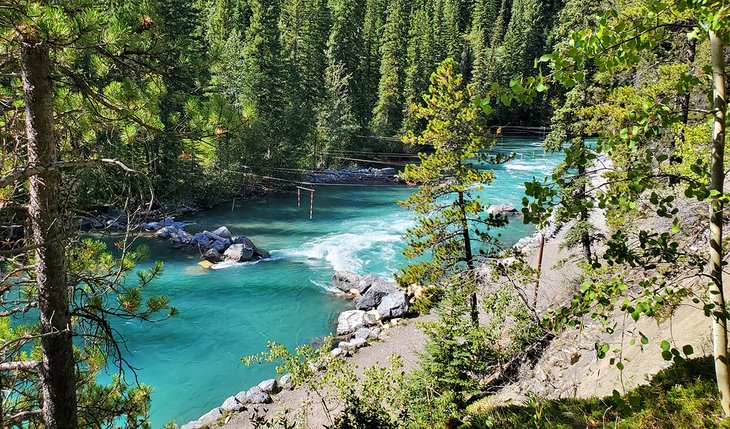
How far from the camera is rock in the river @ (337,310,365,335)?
13695mm

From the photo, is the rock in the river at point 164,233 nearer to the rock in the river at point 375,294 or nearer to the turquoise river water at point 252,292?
the turquoise river water at point 252,292

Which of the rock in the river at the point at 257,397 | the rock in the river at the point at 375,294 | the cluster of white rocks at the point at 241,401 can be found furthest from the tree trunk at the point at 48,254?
the rock in the river at the point at 375,294

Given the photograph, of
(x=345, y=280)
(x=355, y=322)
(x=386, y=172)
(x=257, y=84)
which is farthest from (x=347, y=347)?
(x=386, y=172)

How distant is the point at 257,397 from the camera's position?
10078mm

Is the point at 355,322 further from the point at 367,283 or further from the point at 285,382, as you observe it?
the point at 285,382

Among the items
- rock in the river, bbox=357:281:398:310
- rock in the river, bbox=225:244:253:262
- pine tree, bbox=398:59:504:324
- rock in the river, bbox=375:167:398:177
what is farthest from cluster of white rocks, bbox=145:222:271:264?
rock in the river, bbox=375:167:398:177

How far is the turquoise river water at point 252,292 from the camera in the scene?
11289 millimetres

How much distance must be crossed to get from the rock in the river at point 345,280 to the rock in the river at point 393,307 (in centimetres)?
160

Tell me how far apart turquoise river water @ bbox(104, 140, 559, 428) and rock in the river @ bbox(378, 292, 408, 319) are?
159 cm

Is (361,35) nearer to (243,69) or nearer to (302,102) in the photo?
(302,102)

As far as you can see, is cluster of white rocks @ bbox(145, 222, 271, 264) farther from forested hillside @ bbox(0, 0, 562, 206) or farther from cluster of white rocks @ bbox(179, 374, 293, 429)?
cluster of white rocks @ bbox(179, 374, 293, 429)

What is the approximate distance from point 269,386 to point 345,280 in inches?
252

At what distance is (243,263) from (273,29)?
74.7 feet

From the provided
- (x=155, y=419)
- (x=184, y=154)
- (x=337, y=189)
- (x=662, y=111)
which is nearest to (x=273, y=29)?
(x=337, y=189)
